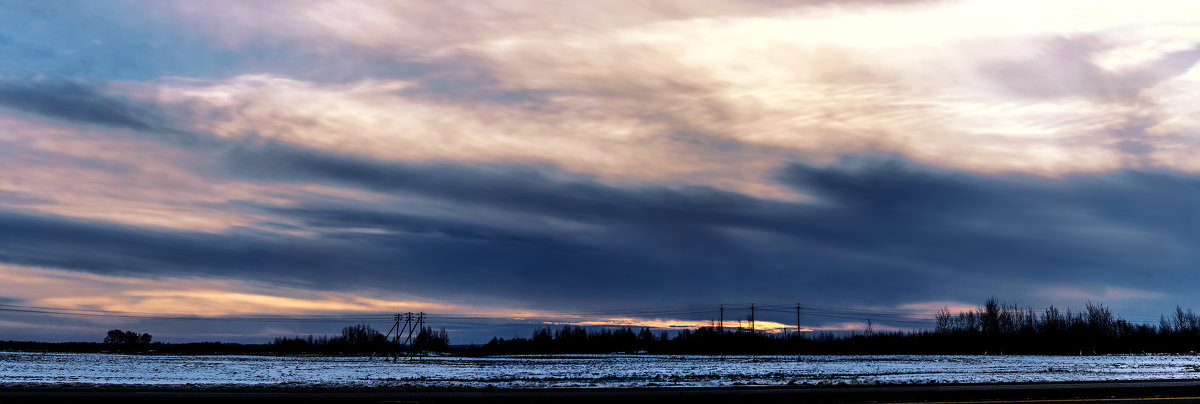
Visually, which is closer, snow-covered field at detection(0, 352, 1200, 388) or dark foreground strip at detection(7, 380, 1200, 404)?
dark foreground strip at detection(7, 380, 1200, 404)

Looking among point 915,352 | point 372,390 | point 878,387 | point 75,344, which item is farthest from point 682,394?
point 75,344

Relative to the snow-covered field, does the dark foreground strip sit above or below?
above

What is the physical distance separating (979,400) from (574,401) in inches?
660

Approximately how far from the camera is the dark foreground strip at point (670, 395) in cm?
3581

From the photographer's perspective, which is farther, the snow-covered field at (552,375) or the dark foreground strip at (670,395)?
the snow-covered field at (552,375)

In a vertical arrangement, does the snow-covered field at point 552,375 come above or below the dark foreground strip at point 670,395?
below

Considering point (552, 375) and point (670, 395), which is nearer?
point (670, 395)

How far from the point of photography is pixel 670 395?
4112cm

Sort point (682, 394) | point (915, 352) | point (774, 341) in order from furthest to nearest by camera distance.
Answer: point (774, 341), point (915, 352), point (682, 394)

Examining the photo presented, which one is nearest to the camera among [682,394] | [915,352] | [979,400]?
[979,400]

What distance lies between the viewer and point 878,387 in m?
44.1

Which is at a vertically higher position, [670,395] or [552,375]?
[670,395]

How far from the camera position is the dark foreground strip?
35.8 metres

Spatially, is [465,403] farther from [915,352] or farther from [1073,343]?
[1073,343]
